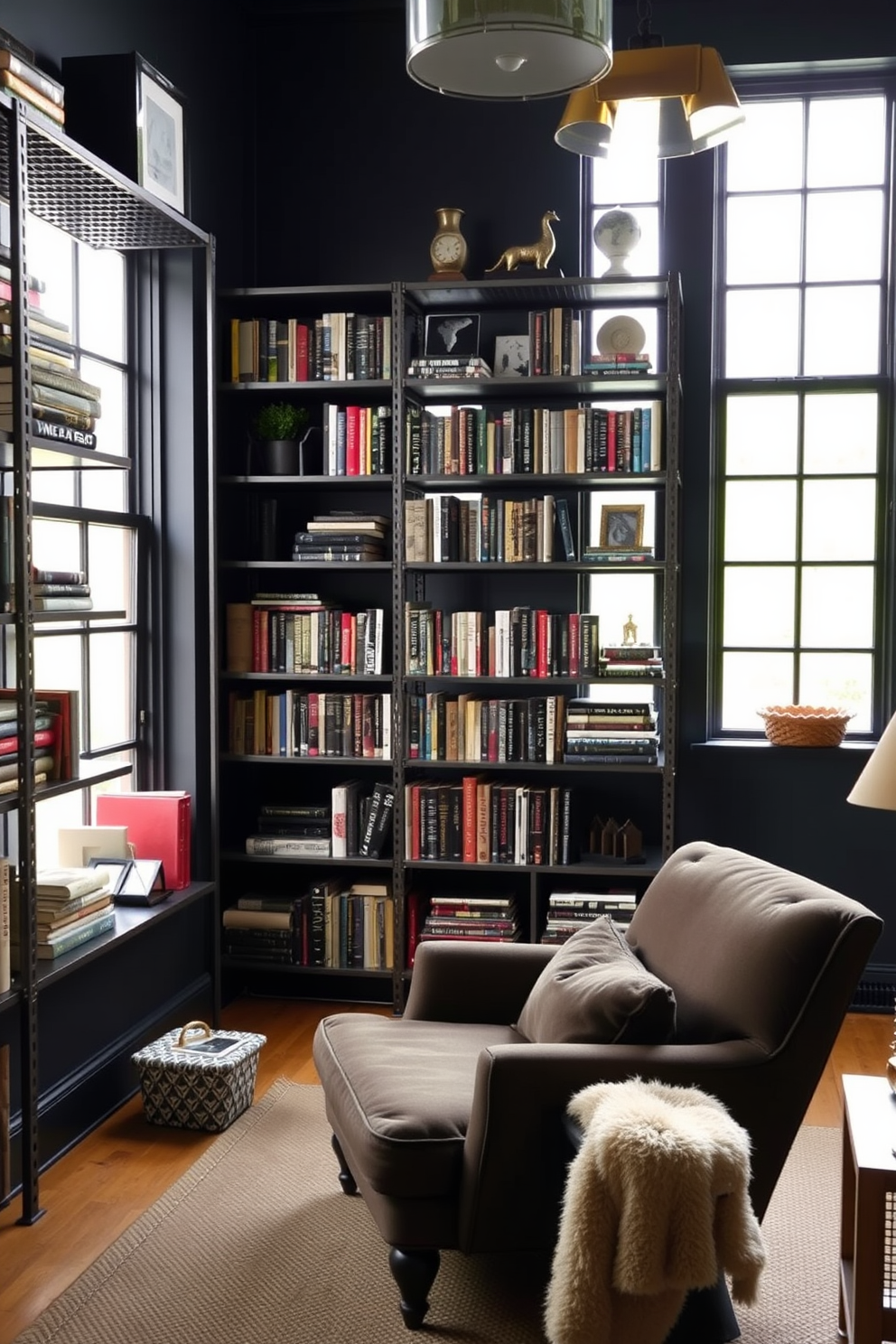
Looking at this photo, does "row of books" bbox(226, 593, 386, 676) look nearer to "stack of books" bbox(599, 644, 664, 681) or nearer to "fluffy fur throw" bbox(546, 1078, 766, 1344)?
"stack of books" bbox(599, 644, 664, 681)

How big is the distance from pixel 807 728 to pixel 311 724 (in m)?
1.70

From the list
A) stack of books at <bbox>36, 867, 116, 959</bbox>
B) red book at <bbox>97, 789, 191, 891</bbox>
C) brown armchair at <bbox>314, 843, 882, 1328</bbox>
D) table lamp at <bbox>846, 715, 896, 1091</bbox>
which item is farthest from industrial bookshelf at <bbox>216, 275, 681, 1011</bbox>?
table lamp at <bbox>846, 715, 896, 1091</bbox>

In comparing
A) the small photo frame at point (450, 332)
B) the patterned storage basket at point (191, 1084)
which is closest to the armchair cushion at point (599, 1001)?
the patterned storage basket at point (191, 1084)

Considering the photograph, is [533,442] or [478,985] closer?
[478,985]

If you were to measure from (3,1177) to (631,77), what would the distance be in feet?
9.25

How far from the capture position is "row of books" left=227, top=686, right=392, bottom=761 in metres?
4.55

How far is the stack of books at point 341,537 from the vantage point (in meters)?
4.51

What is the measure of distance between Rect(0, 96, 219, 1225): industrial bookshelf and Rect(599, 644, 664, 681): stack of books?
1.35 m

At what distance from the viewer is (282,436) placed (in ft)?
15.1

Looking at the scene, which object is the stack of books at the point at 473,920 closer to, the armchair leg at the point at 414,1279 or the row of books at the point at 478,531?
the row of books at the point at 478,531

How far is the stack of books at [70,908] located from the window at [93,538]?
0.92 feet

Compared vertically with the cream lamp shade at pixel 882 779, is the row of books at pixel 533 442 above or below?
above

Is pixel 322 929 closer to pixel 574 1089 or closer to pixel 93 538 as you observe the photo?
pixel 93 538

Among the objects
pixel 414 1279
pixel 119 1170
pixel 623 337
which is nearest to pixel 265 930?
pixel 119 1170
